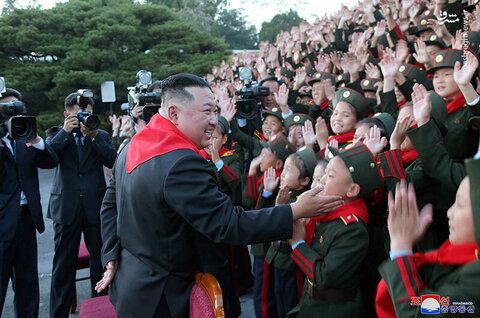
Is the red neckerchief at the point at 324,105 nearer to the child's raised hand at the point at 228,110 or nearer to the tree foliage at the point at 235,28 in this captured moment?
the child's raised hand at the point at 228,110

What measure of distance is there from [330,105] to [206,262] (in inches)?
115

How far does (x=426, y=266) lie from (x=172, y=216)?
103 centimetres

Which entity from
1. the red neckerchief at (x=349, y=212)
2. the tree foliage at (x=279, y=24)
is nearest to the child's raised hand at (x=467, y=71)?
the red neckerchief at (x=349, y=212)

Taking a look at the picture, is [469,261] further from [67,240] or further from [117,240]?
[67,240]

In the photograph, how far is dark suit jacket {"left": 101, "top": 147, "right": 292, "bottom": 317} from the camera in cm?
168

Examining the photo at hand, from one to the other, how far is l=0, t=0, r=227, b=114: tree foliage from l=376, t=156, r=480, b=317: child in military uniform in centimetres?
1206

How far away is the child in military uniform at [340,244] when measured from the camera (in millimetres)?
1992

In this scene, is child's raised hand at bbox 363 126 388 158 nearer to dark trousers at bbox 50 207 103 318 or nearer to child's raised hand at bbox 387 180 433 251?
child's raised hand at bbox 387 180 433 251

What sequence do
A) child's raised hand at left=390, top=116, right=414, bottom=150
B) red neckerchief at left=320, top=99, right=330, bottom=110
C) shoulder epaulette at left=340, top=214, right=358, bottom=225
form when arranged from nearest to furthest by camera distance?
shoulder epaulette at left=340, top=214, right=358, bottom=225 < child's raised hand at left=390, top=116, right=414, bottom=150 < red neckerchief at left=320, top=99, right=330, bottom=110

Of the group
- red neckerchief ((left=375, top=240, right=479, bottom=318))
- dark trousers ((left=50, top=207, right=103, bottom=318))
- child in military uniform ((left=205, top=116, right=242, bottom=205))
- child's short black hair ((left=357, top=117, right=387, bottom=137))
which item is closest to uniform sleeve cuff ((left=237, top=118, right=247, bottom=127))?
child in military uniform ((left=205, top=116, right=242, bottom=205))

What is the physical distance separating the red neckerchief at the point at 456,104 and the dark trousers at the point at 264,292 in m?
1.60

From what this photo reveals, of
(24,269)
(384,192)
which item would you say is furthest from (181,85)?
(24,269)

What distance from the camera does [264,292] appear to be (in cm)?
288

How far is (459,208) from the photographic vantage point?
115cm
